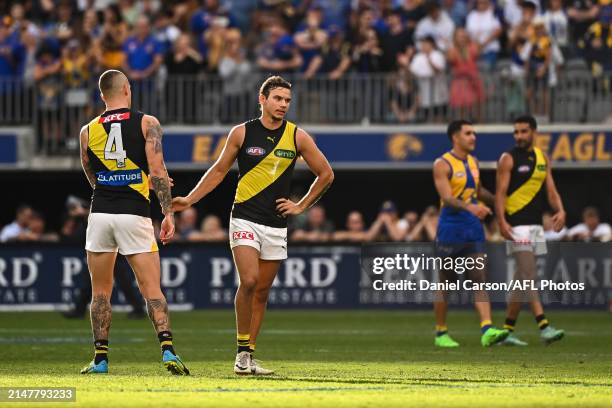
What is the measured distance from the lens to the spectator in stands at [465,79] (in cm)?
2478

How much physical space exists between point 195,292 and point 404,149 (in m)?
4.91

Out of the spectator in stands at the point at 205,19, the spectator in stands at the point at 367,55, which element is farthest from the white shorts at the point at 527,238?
the spectator in stands at the point at 205,19

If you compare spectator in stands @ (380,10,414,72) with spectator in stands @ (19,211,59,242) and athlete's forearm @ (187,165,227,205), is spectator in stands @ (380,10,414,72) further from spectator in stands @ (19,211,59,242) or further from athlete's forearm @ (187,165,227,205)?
athlete's forearm @ (187,165,227,205)

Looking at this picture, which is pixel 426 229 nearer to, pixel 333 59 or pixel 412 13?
pixel 333 59

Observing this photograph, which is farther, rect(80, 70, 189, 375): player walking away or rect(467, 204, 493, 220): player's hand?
rect(467, 204, 493, 220): player's hand

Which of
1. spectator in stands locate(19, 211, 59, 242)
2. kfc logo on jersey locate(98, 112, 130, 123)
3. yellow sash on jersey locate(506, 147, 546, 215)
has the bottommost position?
spectator in stands locate(19, 211, 59, 242)

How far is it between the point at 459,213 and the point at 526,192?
0.87 m

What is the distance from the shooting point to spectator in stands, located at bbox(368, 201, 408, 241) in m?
24.5

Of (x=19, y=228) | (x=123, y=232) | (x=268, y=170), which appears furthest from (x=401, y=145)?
(x=123, y=232)

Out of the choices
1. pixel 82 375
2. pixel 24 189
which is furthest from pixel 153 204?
pixel 82 375

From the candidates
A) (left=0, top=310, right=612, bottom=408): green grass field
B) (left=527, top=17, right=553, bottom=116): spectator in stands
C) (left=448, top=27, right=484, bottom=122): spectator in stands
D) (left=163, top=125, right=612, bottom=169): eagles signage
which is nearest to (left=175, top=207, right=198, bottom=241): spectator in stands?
(left=163, top=125, right=612, bottom=169): eagles signage

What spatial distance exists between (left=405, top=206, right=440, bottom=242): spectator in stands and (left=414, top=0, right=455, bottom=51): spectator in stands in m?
3.13

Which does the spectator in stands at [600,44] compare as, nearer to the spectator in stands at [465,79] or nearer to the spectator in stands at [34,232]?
the spectator in stands at [465,79]

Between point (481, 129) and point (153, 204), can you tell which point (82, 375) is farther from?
point (153, 204)
